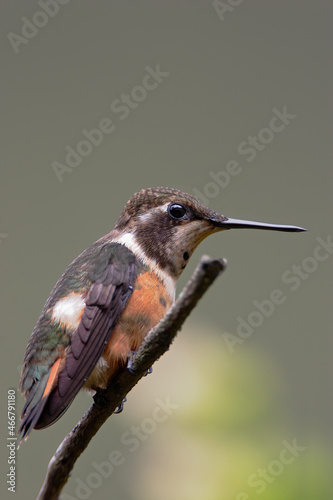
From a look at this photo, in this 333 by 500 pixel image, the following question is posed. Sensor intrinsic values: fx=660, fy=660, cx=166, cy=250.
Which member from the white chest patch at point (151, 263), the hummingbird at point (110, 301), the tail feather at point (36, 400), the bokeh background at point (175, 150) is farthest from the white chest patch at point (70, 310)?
the bokeh background at point (175, 150)

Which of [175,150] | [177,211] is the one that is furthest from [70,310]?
[175,150]

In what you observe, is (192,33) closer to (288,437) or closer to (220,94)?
(220,94)

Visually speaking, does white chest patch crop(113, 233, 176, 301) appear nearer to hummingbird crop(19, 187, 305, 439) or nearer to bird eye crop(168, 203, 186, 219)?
hummingbird crop(19, 187, 305, 439)

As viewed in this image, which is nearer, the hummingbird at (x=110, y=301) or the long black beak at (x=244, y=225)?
the hummingbird at (x=110, y=301)

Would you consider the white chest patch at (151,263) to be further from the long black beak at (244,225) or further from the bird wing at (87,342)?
the long black beak at (244,225)

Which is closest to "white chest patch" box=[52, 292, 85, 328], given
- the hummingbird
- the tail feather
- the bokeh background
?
the hummingbird
